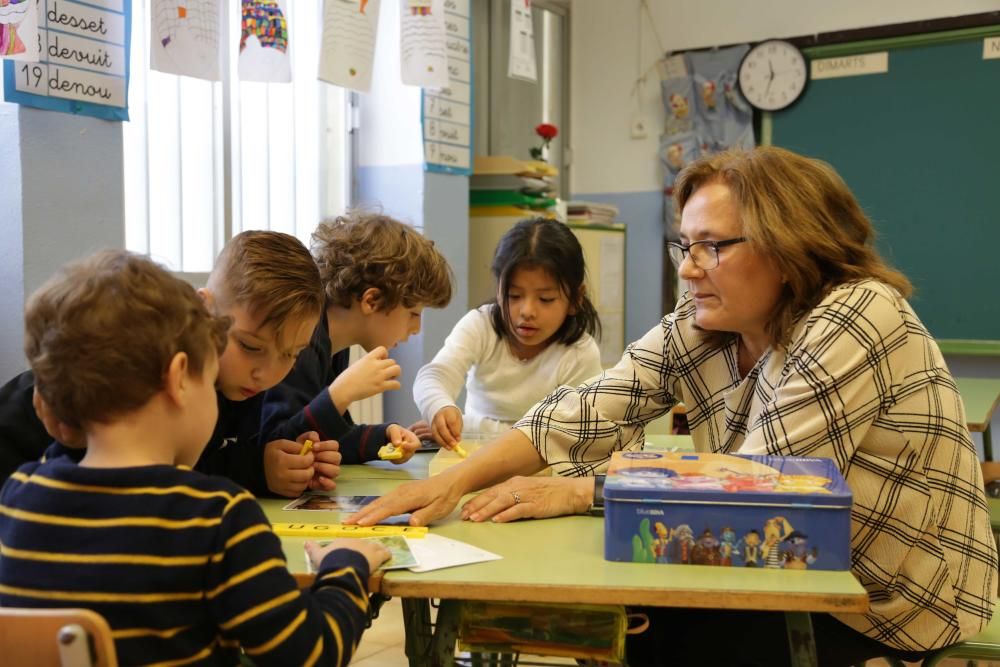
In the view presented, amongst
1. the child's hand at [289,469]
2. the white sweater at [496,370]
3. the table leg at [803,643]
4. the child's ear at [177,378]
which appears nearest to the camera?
the child's ear at [177,378]

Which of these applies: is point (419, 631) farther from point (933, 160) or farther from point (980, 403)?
point (933, 160)

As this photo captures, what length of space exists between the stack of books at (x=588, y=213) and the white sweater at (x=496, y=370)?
6.56ft

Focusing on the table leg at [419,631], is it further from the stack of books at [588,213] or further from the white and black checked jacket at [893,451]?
Answer: the stack of books at [588,213]

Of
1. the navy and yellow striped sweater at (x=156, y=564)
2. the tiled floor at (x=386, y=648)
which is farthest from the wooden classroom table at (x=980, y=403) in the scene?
the navy and yellow striped sweater at (x=156, y=564)

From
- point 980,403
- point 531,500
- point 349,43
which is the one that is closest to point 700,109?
point 349,43

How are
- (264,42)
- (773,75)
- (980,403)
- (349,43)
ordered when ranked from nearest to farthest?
(264,42) < (980,403) < (349,43) < (773,75)

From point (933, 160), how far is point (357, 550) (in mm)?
4417

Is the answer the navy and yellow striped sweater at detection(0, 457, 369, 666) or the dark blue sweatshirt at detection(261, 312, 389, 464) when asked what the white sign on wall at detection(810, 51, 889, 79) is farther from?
the navy and yellow striped sweater at detection(0, 457, 369, 666)

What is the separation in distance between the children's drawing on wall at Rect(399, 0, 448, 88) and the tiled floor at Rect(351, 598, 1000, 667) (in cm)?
197

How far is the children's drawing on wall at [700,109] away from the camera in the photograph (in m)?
5.30

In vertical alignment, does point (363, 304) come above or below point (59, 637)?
above

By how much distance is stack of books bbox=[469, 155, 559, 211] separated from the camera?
14.4 feet

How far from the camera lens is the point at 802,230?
163 centimetres

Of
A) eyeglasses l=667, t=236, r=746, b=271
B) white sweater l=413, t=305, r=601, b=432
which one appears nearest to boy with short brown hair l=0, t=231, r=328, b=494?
eyeglasses l=667, t=236, r=746, b=271
